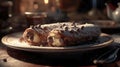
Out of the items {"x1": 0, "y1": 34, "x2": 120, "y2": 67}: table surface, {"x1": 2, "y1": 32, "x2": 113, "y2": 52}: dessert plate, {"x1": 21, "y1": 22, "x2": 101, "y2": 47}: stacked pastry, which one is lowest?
{"x1": 0, "y1": 34, "x2": 120, "y2": 67}: table surface

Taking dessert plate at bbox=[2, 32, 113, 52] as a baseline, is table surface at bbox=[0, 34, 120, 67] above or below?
below

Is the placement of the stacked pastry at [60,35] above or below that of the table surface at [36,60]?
above

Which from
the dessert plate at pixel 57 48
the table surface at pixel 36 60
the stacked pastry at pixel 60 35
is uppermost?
the stacked pastry at pixel 60 35

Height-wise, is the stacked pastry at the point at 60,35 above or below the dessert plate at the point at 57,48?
above

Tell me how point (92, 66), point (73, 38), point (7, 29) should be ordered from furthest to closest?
point (7, 29) → point (73, 38) → point (92, 66)

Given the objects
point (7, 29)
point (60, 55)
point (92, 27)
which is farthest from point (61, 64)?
point (7, 29)

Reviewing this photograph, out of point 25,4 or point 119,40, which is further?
point 25,4

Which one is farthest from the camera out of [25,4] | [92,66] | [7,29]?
[25,4]

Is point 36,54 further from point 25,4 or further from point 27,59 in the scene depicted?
point 25,4
